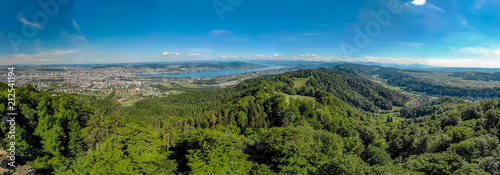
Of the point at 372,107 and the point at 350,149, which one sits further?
the point at 372,107

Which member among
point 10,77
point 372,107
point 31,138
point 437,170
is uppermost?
point 10,77

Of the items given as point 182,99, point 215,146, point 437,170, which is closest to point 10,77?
point 215,146

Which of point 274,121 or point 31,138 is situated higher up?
point 31,138

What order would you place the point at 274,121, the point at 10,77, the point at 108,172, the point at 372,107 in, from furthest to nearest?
1. the point at 372,107
2. the point at 274,121
3. the point at 10,77
4. the point at 108,172

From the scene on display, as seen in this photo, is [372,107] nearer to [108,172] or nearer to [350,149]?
[350,149]

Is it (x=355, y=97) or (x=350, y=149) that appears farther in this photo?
(x=355, y=97)

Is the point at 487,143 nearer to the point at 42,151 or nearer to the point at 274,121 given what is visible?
the point at 274,121

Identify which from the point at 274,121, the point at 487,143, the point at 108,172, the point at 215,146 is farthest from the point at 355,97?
the point at 108,172

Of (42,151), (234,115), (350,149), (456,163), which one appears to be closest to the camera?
(456,163)

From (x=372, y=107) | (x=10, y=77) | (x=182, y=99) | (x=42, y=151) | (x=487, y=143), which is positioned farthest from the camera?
(x=372, y=107)
